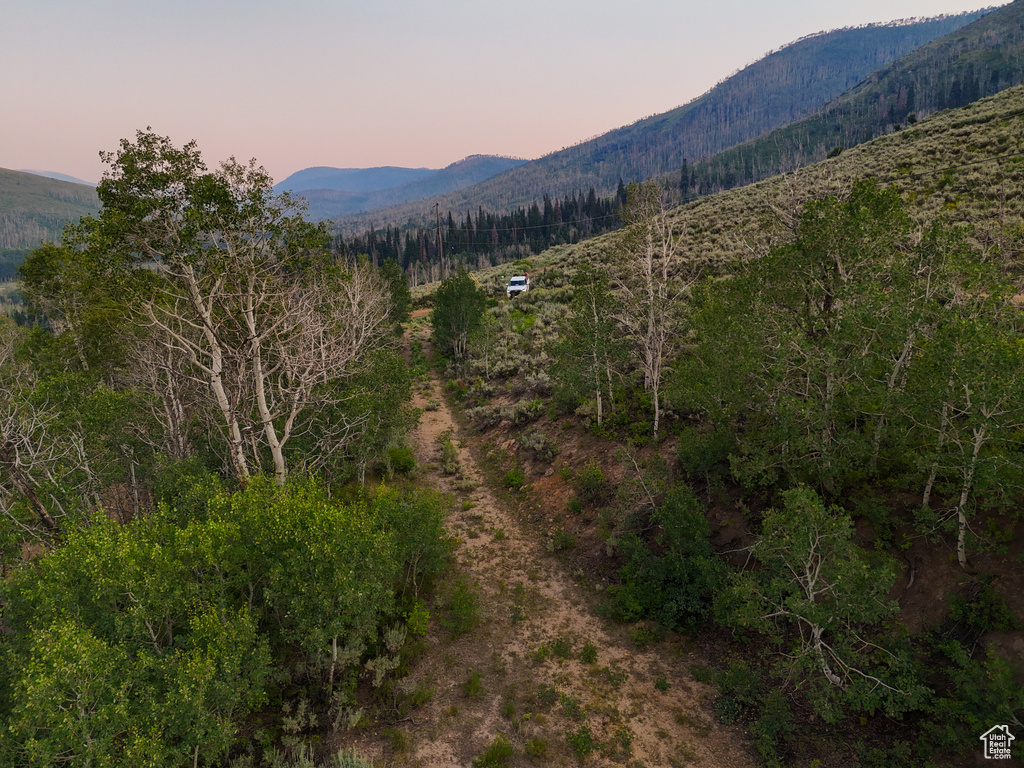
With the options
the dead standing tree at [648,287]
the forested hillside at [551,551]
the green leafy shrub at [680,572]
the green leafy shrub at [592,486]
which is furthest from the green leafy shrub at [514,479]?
the green leafy shrub at [680,572]

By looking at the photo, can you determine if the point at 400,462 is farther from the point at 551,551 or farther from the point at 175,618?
the point at 175,618

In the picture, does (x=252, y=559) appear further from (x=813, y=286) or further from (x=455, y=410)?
(x=455, y=410)

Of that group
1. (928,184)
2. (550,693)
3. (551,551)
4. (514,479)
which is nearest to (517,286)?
(514,479)

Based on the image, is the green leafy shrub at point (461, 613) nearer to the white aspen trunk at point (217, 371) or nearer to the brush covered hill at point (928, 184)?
the white aspen trunk at point (217, 371)

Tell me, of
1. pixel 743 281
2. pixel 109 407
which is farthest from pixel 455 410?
pixel 743 281

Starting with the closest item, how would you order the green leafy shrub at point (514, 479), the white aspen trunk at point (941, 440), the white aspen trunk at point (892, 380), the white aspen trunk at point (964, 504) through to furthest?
the white aspen trunk at point (964, 504)
the white aspen trunk at point (941, 440)
the white aspen trunk at point (892, 380)
the green leafy shrub at point (514, 479)
